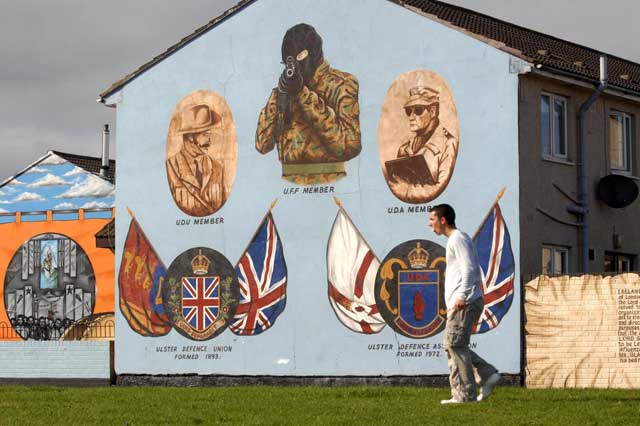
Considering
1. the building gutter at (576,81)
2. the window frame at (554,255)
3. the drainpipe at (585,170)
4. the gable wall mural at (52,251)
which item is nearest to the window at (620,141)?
the building gutter at (576,81)

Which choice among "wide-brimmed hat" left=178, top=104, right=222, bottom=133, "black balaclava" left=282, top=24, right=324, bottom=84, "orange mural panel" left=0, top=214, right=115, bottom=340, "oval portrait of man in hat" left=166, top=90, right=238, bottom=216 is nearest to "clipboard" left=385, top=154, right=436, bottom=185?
"black balaclava" left=282, top=24, right=324, bottom=84

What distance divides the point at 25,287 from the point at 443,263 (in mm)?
22302

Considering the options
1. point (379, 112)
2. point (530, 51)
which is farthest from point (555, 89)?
point (379, 112)

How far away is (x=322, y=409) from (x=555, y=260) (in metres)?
11.7

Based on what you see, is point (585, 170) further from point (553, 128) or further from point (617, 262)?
point (617, 262)

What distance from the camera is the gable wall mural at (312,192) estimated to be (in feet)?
86.9

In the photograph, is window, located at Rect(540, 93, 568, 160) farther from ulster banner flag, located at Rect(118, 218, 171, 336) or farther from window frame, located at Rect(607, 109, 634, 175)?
ulster banner flag, located at Rect(118, 218, 171, 336)

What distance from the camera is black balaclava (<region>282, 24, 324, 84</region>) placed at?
2855 cm

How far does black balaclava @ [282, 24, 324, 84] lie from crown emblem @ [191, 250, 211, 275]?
4.32 metres

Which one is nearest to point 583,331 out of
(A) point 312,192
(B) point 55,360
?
(A) point 312,192

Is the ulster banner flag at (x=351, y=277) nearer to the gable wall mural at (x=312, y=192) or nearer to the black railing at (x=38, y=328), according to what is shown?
the gable wall mural at (x=312, y=192)

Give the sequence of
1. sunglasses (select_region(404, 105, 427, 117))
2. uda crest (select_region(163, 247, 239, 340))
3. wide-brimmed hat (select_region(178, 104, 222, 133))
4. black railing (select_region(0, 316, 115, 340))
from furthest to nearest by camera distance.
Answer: black railing (select_region(0, 316, 115, 340))
wide-brimmed hat (select_region(178, 104, 222, 133))
uda crest (select_region(163, 247, 239, 340))
sunglasses (select_region(404, 105, 427, 117))

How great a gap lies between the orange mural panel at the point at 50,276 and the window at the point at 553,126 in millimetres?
19117

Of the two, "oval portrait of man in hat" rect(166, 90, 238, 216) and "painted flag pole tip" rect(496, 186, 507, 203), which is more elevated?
"oval portrait of man in hat" rect(166, 90, 238, 216)
